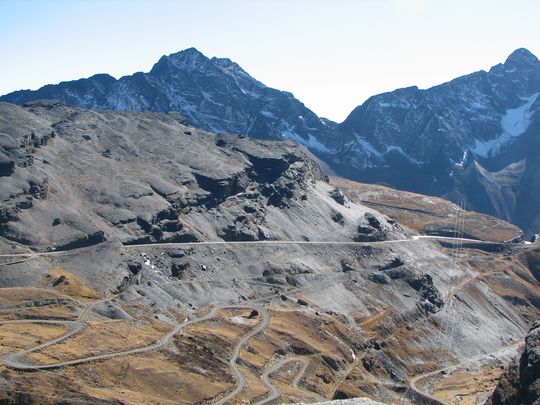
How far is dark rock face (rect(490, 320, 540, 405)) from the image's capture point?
260 feet

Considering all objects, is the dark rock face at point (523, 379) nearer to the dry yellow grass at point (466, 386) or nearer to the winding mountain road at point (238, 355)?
the winding mountain road at point (238, 355)

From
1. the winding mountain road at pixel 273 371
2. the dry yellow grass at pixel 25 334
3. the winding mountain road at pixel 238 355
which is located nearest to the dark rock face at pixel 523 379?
the winding mountain road at pixel 273 371

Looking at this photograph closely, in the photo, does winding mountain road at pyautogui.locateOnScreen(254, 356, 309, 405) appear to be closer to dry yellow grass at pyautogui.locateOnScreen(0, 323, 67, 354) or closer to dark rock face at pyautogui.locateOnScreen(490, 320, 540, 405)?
dry yellow grass at pyautogui.locateOnScreen(0, 323, 67, 354)

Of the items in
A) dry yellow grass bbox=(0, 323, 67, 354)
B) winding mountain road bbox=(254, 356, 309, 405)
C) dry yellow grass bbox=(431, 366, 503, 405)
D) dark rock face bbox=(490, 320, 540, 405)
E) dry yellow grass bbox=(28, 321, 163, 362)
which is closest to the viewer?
dark rock face bbox=(490, 320, 540, 405)

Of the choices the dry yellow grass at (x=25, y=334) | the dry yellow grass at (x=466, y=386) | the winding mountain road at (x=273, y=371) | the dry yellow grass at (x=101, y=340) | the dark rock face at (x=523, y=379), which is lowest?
the dry yellow grass at (x=466, y=386)

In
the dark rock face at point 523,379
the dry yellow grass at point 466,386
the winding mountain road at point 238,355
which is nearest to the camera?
the dark rock face at point 523,379

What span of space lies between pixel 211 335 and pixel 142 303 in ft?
79.9

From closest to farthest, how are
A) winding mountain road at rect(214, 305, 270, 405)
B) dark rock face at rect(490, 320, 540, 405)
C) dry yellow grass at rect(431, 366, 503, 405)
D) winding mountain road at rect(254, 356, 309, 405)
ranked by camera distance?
dark rock face at rect(490, 320, 540, 405) < winding mountain road at rect(214, 305, 270, 405) < winding mountain road at rect(254, 356, 309, 405) < dry yellow grass at rect(431, 366, 503, 405)

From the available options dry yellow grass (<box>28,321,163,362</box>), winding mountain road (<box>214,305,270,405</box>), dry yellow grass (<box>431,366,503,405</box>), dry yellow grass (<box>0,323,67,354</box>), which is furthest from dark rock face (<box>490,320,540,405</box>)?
dry yellow grass (<box>0,323,67,354</box>)

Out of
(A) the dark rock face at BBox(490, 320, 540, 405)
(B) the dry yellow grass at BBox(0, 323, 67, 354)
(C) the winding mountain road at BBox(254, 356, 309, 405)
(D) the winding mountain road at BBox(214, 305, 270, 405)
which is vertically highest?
(A) the dark rock face at BBox(490, 320, 540, 405)

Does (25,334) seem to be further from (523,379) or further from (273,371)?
(523,379)

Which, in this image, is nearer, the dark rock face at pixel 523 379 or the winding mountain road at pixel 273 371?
the dark rock face at pixel 523 379

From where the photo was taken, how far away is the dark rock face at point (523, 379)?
79125mm

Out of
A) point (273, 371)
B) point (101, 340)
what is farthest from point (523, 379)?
point (101, 340)
